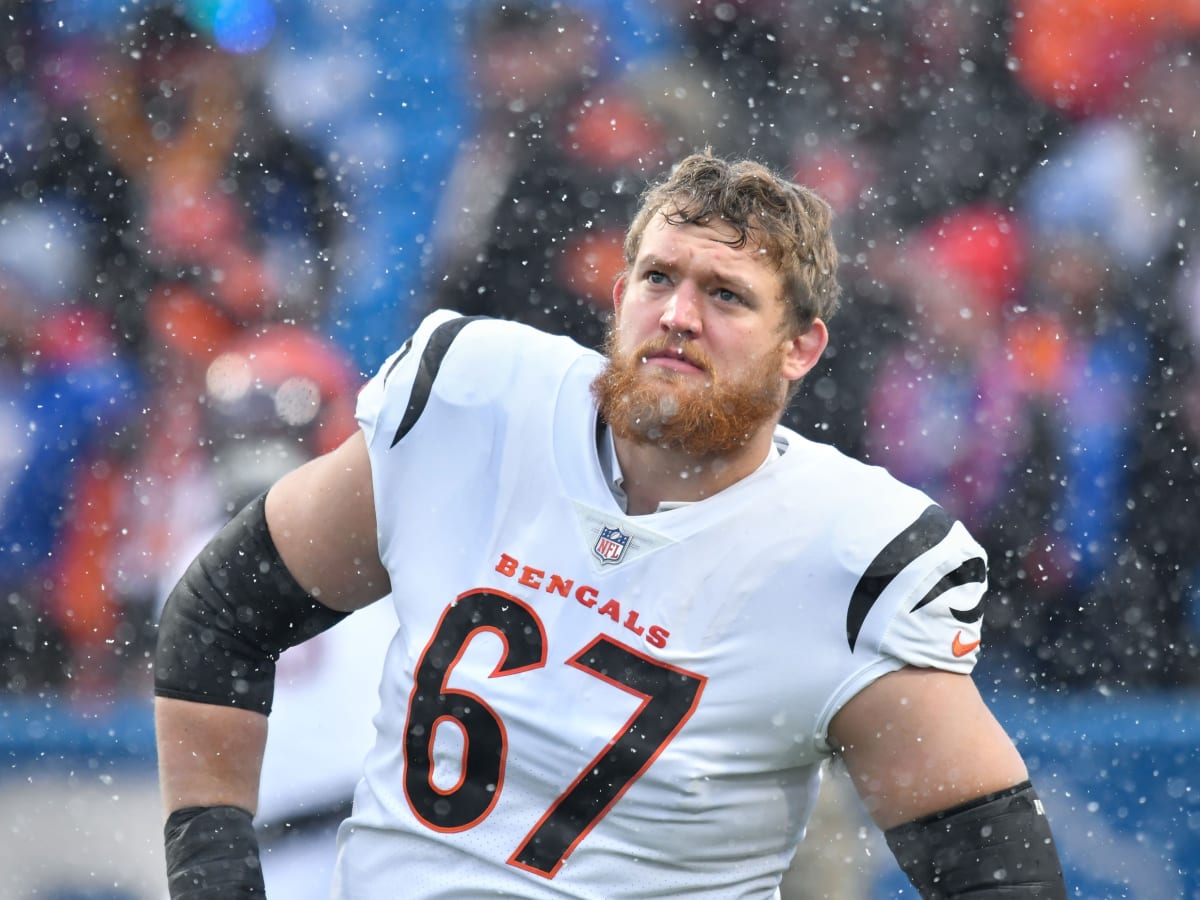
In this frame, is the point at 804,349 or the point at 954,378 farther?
the point at 954,378

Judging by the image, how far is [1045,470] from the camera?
3715 millimetres

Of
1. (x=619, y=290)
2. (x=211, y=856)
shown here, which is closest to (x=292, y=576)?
(x=211, y=856)

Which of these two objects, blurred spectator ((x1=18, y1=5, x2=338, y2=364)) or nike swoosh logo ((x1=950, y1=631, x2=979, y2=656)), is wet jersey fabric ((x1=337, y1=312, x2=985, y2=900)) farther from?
blurred spectator ((x1=18, y1=5, x2=338, y2=364))

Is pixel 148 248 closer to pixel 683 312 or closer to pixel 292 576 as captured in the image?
pixel 292 576

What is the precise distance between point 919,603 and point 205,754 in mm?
1052

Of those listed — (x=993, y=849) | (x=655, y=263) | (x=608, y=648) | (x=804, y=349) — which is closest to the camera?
(x=993, y=849)

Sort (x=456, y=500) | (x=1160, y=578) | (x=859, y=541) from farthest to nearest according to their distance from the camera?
(x=1160, y=578) → (x=456, y=500) → (x=859, y=541)

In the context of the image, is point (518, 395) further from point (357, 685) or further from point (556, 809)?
point (357, 685)

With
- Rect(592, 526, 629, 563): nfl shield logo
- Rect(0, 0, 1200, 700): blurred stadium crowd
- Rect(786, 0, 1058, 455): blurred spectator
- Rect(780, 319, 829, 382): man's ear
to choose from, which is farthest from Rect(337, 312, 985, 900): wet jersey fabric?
Rect(786, 0, 1058, 455): blurred spectator

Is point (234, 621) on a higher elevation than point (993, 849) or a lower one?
higher

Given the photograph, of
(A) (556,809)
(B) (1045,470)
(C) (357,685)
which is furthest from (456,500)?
(B) (1045,470)

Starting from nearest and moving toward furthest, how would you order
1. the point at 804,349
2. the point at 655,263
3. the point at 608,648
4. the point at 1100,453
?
the point at 608,648 → the point at 655,263 → the point at 804,349 → the point at 1100,453

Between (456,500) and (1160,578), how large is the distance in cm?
238

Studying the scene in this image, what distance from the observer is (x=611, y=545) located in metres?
1.92
